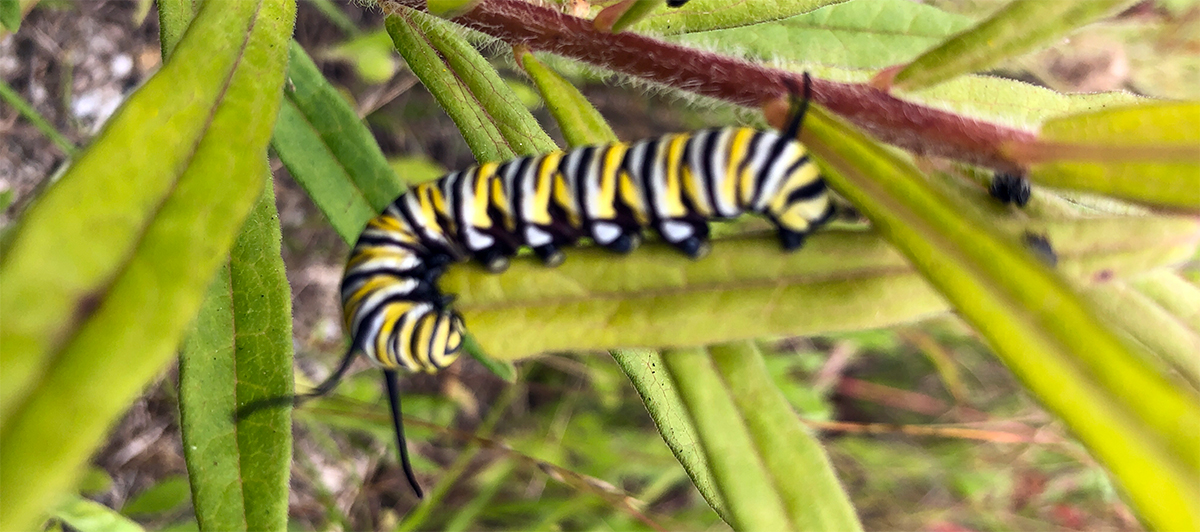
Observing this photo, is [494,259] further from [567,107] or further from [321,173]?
[321,173]

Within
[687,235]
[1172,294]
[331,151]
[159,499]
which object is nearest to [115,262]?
[687,235]

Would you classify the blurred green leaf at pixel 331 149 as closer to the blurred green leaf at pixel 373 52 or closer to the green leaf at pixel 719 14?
the green leaf at pixel 719 14

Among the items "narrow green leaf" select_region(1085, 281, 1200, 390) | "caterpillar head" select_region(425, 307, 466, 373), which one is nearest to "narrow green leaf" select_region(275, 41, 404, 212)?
"caterpillar head" select_region(425, 307, 466, 373)

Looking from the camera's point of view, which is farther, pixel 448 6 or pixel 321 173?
pixel 321 173

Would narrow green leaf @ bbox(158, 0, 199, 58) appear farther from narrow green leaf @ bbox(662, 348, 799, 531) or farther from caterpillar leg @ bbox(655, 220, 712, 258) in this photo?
narrow green leaf @ bbox(662, 348, 799, 531)

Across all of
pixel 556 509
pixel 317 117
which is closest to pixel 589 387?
pixel 556 509

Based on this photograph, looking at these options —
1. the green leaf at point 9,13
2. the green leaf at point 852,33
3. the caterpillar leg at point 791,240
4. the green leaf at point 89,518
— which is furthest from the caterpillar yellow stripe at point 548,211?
the green leaf at point 9,13

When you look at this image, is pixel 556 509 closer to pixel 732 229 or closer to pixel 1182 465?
pixel 732 229
